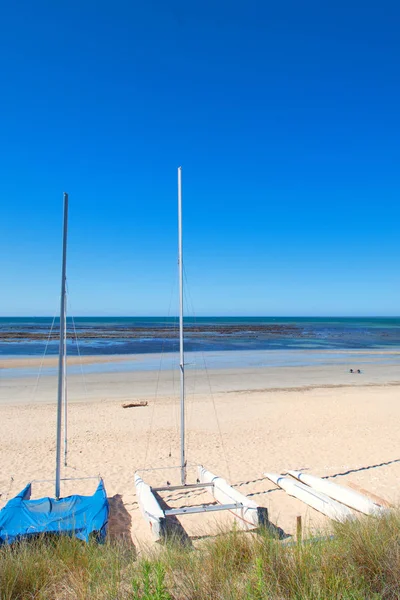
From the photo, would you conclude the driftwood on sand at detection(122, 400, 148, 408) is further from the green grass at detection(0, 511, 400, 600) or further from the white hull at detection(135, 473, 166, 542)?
the green grass at detection(0, 511, 400, 600)

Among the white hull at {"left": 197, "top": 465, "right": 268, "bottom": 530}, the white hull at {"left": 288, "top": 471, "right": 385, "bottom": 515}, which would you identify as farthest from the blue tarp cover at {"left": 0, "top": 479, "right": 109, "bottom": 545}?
the white hull at {"left": 288, "top": 471, "right": 385, "bottom": 515}

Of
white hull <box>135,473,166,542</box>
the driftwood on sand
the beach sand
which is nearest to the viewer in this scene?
white hull <box>135,473,166,542</box>

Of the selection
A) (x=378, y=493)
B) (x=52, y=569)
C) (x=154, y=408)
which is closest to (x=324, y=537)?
(x=52, y=569)

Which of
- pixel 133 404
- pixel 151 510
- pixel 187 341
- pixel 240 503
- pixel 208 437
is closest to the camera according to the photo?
pixel 151 510

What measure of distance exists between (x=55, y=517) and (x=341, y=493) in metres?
5.29

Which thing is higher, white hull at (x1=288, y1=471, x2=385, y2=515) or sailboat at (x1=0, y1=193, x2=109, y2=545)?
sailboat at (x1=0, y1=193, x2=109, y2=545)

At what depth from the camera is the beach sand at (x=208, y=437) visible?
9482mm

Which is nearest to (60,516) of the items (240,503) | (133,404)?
(240,503)

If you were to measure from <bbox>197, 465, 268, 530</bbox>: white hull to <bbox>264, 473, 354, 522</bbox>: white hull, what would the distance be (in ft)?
4.33

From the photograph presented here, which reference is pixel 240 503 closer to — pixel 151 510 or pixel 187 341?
pixel 151 510

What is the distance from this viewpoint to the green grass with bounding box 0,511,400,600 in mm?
4246

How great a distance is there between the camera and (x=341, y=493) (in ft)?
28.2

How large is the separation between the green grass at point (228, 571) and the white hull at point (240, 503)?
1837 mm

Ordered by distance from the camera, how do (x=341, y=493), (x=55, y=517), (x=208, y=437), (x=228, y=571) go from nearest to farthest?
(x=228, y=571)
(x=55, y=517)
(x=341, y=493)
(x=208, y=437)
